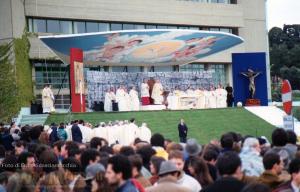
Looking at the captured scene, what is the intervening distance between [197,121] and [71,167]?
22.9m

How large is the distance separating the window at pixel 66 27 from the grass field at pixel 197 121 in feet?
48.0

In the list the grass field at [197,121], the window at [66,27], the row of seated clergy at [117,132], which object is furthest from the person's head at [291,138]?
the window at [66,27]

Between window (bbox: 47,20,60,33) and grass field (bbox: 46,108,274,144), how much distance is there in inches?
556

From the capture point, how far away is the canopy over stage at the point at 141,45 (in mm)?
32344

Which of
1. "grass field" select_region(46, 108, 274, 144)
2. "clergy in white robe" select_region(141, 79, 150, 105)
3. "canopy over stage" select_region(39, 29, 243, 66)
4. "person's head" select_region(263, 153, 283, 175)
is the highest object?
"canopy over stage" select_region(39, 29, 243, 66)

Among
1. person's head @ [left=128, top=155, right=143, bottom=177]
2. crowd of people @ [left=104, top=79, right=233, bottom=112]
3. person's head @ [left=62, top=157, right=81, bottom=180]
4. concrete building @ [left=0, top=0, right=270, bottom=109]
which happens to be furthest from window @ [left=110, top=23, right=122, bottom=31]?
person's head @ [left=128, top=155, right=143, bottom=177]

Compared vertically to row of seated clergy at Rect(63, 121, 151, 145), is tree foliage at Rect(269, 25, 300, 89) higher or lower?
higher

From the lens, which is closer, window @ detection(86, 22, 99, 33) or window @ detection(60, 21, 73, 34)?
window @ detection(60, 21, 73, 34)

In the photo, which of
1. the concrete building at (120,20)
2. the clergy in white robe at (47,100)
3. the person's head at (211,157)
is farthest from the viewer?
the concrete building at (120,20)

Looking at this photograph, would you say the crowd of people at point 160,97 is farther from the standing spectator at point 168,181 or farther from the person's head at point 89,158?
the standing spectator at point 168,181

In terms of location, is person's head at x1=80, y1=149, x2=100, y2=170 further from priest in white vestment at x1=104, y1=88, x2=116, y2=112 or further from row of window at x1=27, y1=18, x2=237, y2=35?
row of window at x1=27, y1=18, x2=237, y2=35

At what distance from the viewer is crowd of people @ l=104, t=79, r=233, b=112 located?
110ft

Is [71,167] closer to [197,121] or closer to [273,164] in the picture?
[273,164]

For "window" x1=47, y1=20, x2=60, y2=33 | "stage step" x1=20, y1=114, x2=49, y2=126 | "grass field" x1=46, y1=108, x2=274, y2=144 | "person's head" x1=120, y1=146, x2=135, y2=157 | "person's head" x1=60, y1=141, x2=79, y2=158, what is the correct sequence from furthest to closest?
"window" x1=47, y1=20, x2=60, y2=33
"stage step" x1=20, y1=114, x2=49, y2=126
"grass field" x1=46, y1=108, x2=274, y2=144
"person's head" x1=60, y1=141, x2=79, y2=158
"person's head" x1=120, y1=146, x2=135, y2=157
